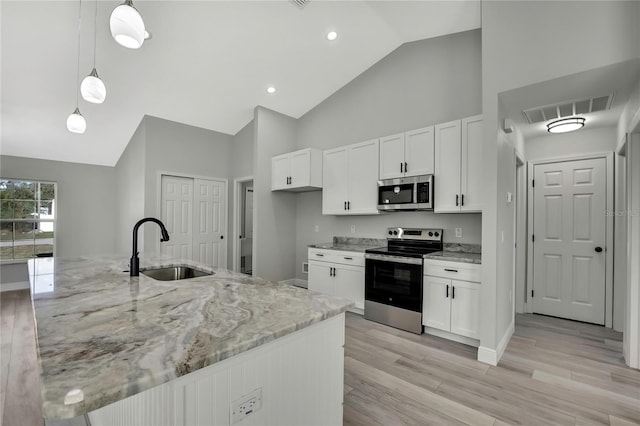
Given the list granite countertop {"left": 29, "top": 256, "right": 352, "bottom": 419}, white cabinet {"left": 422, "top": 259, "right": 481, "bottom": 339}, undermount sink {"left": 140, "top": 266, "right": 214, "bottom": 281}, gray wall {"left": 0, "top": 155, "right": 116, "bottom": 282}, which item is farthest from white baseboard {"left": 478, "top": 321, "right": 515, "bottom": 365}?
gray wall {"left": 0, "top": 155, "right": 116, "bottom": 282}

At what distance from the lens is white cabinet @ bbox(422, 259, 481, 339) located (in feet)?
9.16

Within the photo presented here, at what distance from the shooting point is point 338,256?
391 centimetres

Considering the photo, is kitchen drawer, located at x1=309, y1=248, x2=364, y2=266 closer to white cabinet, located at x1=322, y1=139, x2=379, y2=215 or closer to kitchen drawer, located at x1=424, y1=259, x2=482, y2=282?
white cabinet, located at x1=322, y1=139, x2=379, y2=215

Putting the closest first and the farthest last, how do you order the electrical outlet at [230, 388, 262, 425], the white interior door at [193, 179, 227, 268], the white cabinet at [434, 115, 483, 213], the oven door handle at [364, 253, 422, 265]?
the electrical outlet at [230, 388, 262, 425] → the white cabinet at [434, 115, 483, 213] → the oven door handle at [364, 253, 422, 265] → the white interior door at [193, 179, 227, 268]

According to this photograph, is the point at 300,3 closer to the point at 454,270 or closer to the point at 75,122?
the point at 75,122

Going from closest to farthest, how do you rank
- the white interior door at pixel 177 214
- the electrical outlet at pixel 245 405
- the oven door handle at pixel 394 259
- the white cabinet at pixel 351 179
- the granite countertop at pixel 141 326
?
the granite countertop at pixel 141 326, the electrical outlet at pixel 245 405, the oven door handle at pixel 394 259, the white cabinet at pixel 351 179, the white interior door at pixel 177 214

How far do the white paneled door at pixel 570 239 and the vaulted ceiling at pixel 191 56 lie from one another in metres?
2.14

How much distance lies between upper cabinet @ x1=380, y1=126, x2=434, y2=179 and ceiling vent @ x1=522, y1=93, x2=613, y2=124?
948 mm

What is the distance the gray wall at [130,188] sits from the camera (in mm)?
4802

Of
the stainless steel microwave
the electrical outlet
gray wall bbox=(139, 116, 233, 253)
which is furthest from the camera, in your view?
gray wall bbox=(139, 116, 233, 253)

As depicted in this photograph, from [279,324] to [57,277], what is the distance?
63.4 inches

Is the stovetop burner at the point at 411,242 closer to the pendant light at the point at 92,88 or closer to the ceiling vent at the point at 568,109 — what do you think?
the ceiling vent at the point at 568,109

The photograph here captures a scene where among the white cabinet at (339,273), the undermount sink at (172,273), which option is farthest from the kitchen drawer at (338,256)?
the undermount sink at (172,273)

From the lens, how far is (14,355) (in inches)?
105
